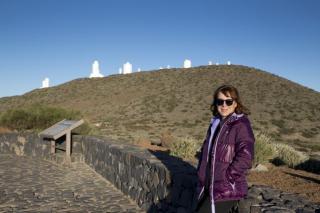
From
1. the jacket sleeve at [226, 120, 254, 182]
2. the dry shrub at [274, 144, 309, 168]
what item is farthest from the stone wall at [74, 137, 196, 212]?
the dry shrub at [274, 144, 309, 168]

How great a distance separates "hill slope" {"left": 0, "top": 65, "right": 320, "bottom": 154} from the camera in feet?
141

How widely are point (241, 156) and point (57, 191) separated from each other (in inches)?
254

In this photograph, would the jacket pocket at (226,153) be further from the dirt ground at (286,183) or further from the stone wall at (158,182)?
the dirt ground at (286,183)

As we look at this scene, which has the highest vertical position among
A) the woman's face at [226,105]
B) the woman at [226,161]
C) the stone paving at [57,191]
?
the woman's face at [226,105]

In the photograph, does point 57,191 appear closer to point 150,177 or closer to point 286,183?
point 150,177

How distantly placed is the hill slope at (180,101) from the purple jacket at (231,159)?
30516mm

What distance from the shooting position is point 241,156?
3.82 m

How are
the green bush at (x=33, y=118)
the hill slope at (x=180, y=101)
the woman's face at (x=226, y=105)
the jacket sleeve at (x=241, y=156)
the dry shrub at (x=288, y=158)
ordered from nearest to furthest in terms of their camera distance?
the jacket sleeve at (x=241, y=156), the woman's face at (x=226, y=105), the dry shrub at (x=288, y=158), the green bush at (x=33, y=118), the hill slope at (x=180, y=101)

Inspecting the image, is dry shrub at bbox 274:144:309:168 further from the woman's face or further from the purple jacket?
the purple jacket

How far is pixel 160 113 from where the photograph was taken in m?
51.6

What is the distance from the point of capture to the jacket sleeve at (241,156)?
150 inches

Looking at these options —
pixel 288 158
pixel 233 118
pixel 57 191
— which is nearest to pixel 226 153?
pixel 233 118

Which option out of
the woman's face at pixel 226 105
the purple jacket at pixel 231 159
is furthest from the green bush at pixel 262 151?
the purple jacket at pixel 231 159

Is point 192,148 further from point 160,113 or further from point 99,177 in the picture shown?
point 160,113
